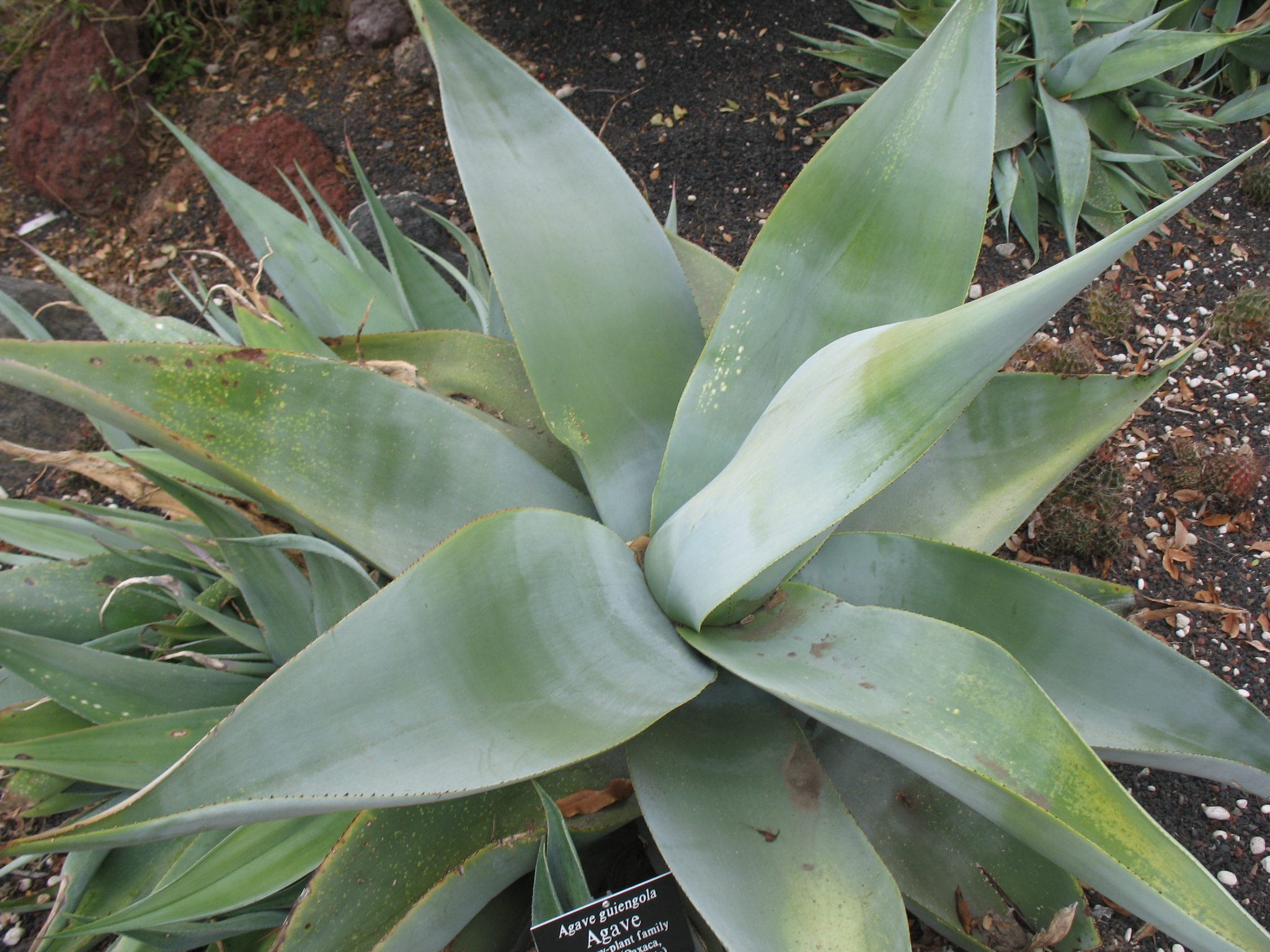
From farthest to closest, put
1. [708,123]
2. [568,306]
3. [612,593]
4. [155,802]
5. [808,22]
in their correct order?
[808,22] → [708,123] → [568,306] → [612,593] → [155,802]

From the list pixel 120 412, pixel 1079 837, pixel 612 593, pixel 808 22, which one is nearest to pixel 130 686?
pixel 120 412

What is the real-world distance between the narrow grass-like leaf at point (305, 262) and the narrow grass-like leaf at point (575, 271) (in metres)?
0.41

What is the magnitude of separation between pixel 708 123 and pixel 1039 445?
1.80 m

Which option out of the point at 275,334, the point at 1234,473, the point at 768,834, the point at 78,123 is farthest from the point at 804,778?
the point at 78,123

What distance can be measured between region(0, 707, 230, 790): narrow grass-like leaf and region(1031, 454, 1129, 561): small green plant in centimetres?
153

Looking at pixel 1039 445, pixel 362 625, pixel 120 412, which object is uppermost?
pixel 120 412

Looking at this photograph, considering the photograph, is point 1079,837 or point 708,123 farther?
point 708,123

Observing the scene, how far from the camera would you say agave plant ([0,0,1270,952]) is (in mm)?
574

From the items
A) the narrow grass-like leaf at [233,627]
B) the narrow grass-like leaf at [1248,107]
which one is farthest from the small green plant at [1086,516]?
the narrow grass-like leaf at [1248,107]

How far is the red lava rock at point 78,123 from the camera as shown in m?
2.60

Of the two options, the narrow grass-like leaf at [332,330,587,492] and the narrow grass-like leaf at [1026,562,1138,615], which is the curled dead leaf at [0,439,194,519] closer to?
the narrow grass-like leaf at [332,330,587,492]

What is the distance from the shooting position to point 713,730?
828 millimetres

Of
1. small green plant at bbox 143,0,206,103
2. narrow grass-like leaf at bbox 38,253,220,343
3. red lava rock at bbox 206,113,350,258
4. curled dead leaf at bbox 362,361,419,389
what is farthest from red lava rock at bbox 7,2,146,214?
curled dead leaf at bbox 362,361,419,389

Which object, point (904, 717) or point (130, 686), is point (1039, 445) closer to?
point (904, 717)
